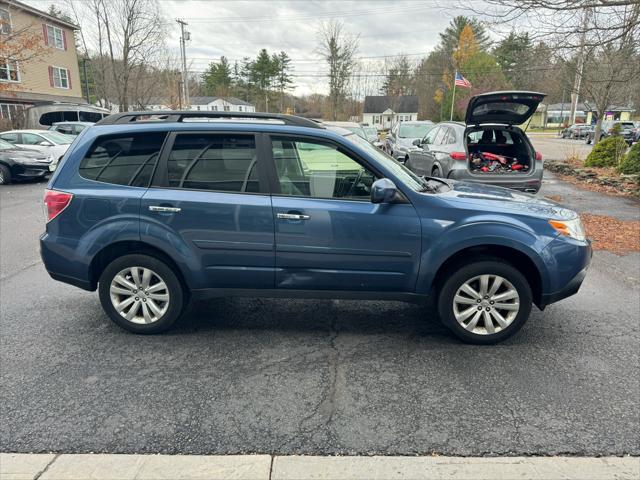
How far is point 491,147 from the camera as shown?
9.27 metres

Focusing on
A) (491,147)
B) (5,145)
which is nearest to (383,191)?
(491,147)

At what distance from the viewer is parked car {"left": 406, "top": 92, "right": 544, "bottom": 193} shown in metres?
7.86

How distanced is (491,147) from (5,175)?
44.8 feet

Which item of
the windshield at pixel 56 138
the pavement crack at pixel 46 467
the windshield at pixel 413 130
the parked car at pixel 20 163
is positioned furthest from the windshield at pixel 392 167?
the windshield at pixel 56 138

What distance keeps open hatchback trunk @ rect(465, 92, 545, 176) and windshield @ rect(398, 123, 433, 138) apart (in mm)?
6583

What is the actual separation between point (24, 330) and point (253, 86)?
86.6m

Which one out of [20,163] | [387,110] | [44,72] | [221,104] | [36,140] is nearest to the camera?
[20,163]

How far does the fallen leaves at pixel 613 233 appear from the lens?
21.9 ft

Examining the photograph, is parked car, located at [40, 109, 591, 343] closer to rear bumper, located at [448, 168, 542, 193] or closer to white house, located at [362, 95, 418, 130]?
rear bumper, located at [448, 168, 542, 193]

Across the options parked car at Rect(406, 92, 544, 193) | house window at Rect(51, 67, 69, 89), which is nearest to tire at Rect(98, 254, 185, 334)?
parked car at Rect(406, 92, 544, 193)

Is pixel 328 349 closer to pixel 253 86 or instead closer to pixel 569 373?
pixel 569 373

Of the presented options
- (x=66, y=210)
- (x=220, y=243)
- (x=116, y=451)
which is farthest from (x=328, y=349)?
(x=66, y=210)

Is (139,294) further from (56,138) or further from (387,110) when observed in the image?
(387,110)

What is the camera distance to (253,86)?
3332 inches
